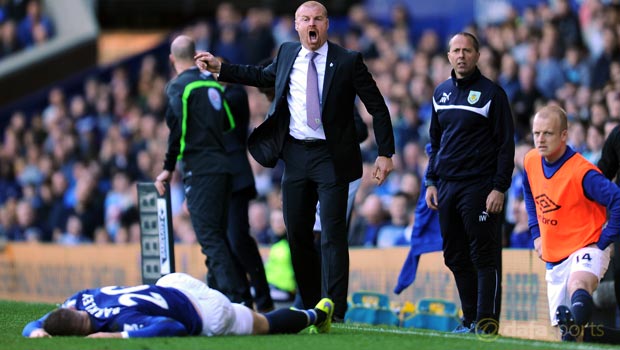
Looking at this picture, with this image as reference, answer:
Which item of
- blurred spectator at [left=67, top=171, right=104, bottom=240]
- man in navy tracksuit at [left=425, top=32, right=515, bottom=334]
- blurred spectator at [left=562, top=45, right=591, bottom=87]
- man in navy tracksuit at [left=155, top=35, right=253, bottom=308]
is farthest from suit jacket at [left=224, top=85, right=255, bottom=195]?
blurred spectator at [left=67, top=171, right=104, bottom=240]

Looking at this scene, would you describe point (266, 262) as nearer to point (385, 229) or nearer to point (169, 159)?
point (385, 229)

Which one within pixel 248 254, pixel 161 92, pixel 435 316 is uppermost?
pixel 161 92

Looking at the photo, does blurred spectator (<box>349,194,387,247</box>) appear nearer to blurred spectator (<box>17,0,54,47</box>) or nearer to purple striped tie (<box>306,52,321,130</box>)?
purple striped tie (<box>306,52,321,130</box>)

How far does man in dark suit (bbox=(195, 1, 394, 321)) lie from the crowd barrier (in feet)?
7.66

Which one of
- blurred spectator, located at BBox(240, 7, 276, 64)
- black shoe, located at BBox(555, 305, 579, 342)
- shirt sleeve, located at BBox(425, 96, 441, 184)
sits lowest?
black shoe, located at BBox(555, 305, 579, 342)

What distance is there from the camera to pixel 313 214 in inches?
350

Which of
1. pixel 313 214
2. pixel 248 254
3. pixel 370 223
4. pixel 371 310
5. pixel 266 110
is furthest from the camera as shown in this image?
pixel 266 110

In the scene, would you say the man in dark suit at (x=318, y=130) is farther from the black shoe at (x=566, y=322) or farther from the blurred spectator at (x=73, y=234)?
the blurred spectator at (x=73, y=234)

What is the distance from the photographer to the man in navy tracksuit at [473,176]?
8.44 meters

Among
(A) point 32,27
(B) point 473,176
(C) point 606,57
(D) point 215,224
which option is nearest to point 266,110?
(C) point 606,57

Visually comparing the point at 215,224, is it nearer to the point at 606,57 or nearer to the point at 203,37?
the point at 606,57

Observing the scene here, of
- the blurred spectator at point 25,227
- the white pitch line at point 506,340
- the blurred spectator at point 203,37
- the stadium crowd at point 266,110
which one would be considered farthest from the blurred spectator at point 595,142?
the blurred spectator at point 203,37

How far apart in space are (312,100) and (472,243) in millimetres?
1496

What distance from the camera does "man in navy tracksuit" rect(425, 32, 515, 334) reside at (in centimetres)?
844
